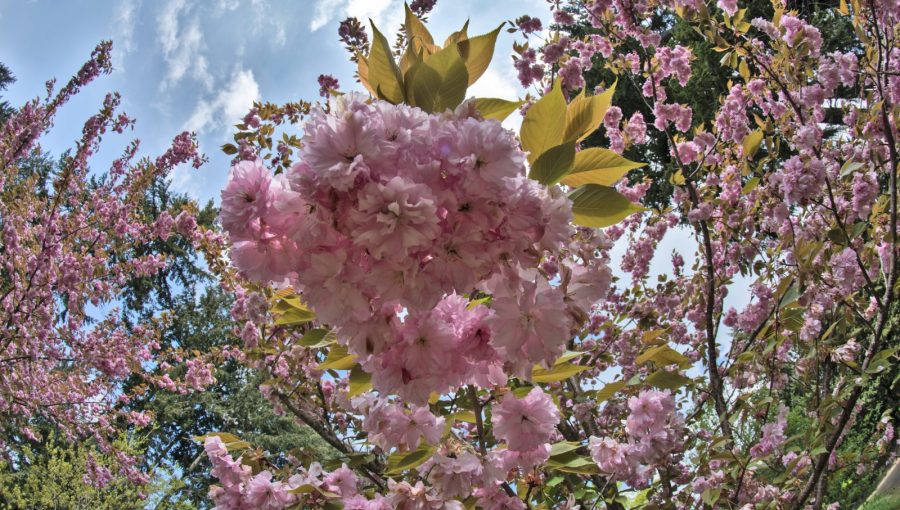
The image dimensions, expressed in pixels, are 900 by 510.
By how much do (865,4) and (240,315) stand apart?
333 centimetres

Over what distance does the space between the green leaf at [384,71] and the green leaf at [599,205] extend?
0.31 meters

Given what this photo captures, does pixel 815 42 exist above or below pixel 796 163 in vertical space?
above

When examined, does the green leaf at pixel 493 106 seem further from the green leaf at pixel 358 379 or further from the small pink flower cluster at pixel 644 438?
the small pink flower cluster at pixel 644 438

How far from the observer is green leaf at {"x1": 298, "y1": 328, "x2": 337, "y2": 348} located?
1.12 metres

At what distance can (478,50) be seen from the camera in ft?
Result: 3.23

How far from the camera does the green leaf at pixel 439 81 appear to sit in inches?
34.5

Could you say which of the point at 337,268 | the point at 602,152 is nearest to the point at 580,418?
the point at 602,152

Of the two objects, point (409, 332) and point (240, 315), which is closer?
point (409, 332)

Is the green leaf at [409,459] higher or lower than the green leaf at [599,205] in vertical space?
lower

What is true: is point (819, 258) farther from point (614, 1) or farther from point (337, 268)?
point (337, 268)

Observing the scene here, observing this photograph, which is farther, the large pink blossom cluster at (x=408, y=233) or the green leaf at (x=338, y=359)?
the green leaf at (x=338, y=359)

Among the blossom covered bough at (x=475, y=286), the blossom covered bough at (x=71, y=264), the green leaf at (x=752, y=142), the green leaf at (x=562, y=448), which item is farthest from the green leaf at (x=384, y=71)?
the blossom covered bough at (x=71, y=264)

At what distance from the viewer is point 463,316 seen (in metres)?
0.88

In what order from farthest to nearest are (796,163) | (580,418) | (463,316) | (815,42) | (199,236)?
1. (199,236)
2. (815,42)
3. (580,418)
4. (796,163)
5. (463,316)
